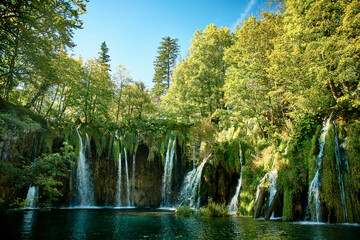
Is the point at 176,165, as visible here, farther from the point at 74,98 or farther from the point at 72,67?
the point at 72,67

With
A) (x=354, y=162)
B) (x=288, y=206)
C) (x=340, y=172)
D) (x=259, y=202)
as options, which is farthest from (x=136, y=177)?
(x=354, y=162)

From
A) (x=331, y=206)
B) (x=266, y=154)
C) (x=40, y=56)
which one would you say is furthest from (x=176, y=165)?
(x=40, y=56)

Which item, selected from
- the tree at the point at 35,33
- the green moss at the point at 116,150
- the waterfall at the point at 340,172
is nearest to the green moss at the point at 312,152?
the waterfall at the point at 340,172

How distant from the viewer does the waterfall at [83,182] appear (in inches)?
748

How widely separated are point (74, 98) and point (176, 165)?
40.4 feet

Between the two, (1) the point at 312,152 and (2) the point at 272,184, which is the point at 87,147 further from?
(1) the point at 312,152

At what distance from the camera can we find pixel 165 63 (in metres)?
40.6

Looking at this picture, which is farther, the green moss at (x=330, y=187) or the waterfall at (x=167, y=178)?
the waterfall at (x=167, y=178)

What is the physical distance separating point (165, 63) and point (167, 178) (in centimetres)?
2542

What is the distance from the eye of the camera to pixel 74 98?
22.5 m

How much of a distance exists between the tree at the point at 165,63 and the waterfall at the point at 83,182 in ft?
69.0

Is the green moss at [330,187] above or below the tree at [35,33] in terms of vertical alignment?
below

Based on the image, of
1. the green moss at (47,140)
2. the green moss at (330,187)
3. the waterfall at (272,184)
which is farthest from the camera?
the green moss at (47,140)

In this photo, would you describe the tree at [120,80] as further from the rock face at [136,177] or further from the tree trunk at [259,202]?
the tree trunk at [259,202]
